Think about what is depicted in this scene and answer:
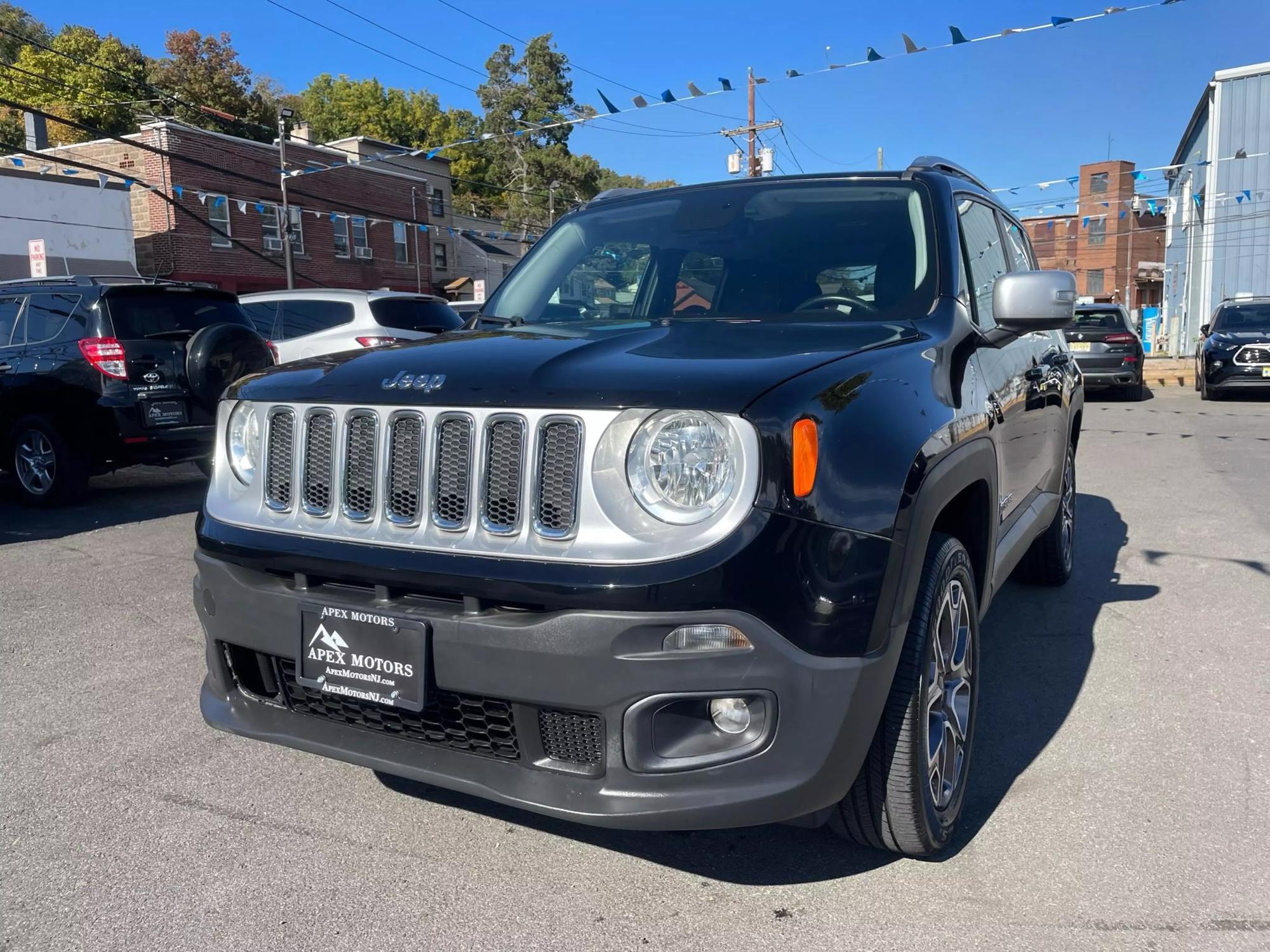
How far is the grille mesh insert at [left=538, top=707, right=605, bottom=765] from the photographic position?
2.23 m

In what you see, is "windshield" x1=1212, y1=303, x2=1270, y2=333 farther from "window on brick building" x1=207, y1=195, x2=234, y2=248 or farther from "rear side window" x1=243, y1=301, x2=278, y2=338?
"window on brick building" x1=207, y1=195, x2=234, y2=248

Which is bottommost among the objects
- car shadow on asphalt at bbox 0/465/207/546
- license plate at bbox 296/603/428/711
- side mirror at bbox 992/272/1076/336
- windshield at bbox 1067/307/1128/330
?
car shadow on asphalt at bbox 0/465/207/546

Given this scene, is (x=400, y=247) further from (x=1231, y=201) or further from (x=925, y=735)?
(x=925, y=735)

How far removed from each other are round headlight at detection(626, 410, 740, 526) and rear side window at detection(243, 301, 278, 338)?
10.2 m

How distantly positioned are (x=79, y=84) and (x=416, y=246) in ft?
71.2

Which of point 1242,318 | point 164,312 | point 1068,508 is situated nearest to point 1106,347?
point 1242,318

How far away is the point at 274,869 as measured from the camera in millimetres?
2691

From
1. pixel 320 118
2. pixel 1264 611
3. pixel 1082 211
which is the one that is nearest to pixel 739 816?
pixel 1264 611

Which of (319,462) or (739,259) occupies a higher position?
(739,259)

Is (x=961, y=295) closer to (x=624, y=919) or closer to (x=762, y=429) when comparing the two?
(x=762, y=429)

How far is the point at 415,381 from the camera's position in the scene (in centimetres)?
250

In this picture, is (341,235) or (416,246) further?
(416,246)

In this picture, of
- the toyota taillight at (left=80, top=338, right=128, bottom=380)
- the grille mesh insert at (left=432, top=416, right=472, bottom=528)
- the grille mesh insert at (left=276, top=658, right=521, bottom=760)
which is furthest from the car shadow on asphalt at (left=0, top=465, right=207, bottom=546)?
the grille mesh insert at (left=432, top=416, right=472, bottom=528)

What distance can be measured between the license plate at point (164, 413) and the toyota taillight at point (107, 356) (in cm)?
28
